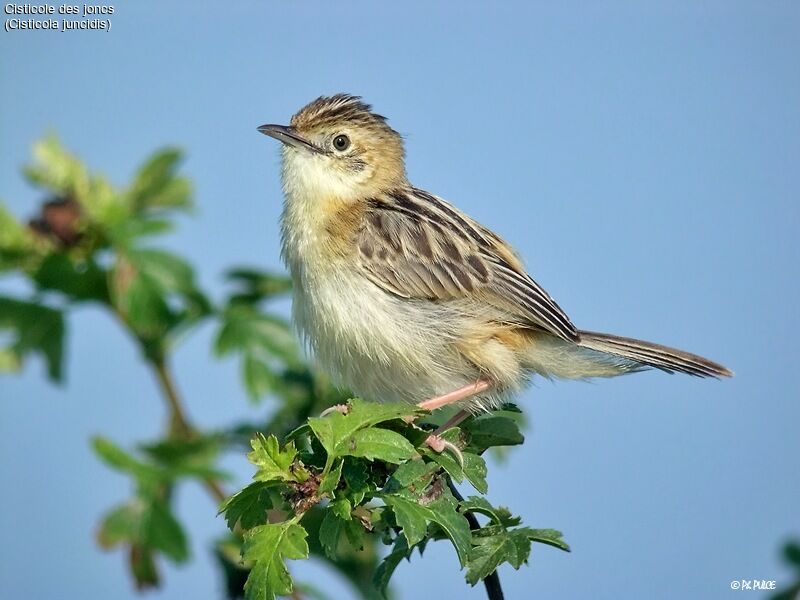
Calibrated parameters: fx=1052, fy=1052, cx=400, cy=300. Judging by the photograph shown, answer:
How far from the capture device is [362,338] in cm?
445

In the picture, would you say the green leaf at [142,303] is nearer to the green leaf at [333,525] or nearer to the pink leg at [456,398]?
the pink leg at [456,398]

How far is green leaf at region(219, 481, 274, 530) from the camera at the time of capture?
300cm

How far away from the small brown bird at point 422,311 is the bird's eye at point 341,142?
174 millimetres

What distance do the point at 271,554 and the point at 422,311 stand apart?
1.97 metres

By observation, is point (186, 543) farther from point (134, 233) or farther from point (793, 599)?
point (793, 599)

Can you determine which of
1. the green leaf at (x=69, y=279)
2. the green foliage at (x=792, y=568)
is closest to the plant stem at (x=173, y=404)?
the green leaf at (x=69, y=279)

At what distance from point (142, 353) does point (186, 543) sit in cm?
86

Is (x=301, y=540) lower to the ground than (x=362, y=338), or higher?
lower

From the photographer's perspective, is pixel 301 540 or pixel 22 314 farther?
pixel 22 314

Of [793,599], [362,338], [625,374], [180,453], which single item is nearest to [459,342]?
[362,338]

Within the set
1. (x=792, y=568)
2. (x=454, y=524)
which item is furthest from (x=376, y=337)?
(x=792, y=568)

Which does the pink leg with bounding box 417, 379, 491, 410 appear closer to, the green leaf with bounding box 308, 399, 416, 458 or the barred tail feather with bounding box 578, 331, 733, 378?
the barred tail feather with bounding box 578, 331, 733, 378

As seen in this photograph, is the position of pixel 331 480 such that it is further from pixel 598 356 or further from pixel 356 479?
pixel 598 356

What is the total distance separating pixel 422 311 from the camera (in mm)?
4609
